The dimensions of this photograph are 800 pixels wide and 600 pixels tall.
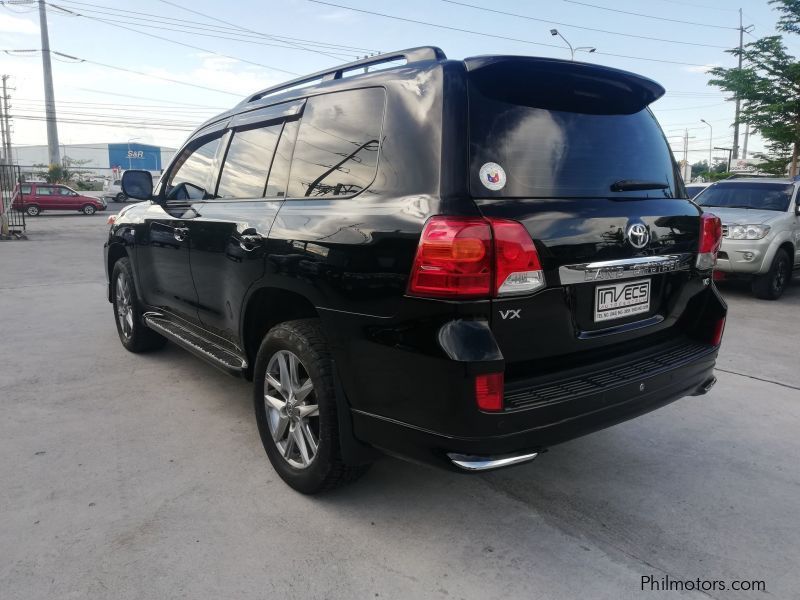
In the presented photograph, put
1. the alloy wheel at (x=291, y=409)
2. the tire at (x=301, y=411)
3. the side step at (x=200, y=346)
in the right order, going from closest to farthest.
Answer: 1. the tire at (x=301, y=411)
2. the alloy wheel at (x=291, y=409)
3. the side step at (x=200, y=346)

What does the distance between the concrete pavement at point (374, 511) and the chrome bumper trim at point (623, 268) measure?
1098mm

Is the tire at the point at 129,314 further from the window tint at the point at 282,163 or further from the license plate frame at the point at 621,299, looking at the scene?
the license plate frame at the point at 621,299

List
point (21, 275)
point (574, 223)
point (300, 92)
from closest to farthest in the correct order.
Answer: point (574, 223), point (300, 92), point (21, 275)

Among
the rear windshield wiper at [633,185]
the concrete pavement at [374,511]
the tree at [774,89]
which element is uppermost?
the tree at [774,89]

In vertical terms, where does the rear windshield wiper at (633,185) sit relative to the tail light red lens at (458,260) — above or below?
above

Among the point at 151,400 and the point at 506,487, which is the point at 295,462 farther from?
the point at 151,400

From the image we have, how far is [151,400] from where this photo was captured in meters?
4.20

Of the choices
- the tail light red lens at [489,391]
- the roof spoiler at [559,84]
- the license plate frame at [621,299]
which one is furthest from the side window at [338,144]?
the license plate frame at [621,299]

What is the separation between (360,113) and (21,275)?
370 inches

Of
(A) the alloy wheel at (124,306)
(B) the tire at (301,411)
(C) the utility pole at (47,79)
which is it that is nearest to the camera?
(B) the tire at (301,411)

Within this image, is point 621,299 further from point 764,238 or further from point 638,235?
point 764,238

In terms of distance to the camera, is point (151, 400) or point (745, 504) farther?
point (151, 400)

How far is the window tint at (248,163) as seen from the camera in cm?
330

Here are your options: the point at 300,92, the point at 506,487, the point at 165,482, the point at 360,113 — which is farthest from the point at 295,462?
the point at 300,92
